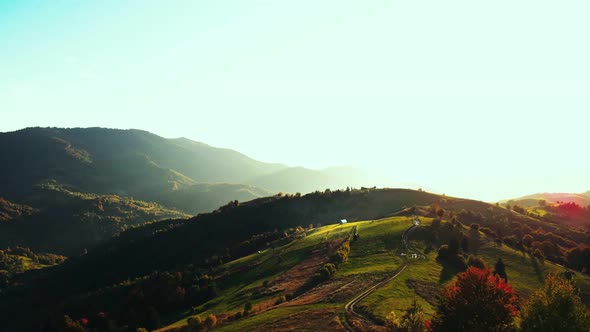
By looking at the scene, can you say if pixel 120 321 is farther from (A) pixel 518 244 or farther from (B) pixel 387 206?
(B) pixel 387 206

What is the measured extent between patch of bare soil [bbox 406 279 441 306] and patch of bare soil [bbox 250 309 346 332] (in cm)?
1706

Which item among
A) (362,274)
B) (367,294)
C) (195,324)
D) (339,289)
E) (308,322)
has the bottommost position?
(195,324)

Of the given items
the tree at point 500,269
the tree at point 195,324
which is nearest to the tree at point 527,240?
the tree at point 500,269

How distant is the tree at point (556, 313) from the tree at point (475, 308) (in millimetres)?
3270

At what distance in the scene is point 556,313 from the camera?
42188mm

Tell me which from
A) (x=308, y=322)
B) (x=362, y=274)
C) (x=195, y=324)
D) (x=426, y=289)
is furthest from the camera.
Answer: (x=362, y=274)

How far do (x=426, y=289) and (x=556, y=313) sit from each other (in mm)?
28372

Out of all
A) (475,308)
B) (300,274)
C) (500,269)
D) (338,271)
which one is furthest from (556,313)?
(300,274)

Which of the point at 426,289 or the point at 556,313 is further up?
the point at 556,313

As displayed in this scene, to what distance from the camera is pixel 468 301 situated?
48406 mm

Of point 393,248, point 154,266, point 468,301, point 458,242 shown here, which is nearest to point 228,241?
point 154,266

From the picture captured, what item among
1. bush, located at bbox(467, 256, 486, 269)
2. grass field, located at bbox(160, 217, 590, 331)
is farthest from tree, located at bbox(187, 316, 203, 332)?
bush, located at bbox(467, 256, 486, 269)

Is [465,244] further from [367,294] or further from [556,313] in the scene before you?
[556,313]

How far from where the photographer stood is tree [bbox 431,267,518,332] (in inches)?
1849
